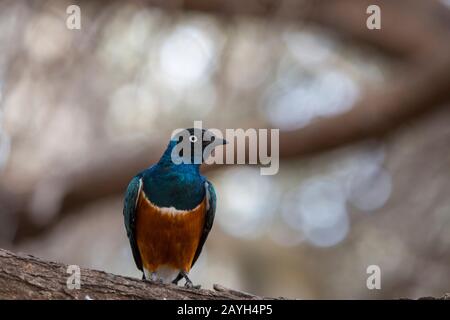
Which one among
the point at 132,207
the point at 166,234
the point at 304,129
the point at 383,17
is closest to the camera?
the point at 166,234

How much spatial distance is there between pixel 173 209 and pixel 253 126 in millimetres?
2217

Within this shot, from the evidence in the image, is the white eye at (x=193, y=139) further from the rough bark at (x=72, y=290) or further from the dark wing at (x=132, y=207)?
the rough bark at (x=72, y=290)

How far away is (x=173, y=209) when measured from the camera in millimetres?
5492

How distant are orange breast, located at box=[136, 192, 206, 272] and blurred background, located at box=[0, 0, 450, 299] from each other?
6.33ft

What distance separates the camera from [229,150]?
24.3ft

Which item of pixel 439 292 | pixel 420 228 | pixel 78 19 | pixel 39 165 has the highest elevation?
pixel 78 19

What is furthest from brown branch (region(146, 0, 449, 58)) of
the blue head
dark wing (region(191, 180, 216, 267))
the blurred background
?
dark wing (region(191, 180, 216, 267))

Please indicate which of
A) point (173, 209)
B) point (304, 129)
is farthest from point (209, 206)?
point (304, 129)

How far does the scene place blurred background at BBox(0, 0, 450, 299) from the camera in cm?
749

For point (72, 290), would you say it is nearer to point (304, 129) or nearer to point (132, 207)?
point (132, 207)

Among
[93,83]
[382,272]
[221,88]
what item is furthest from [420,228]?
[93,83]
